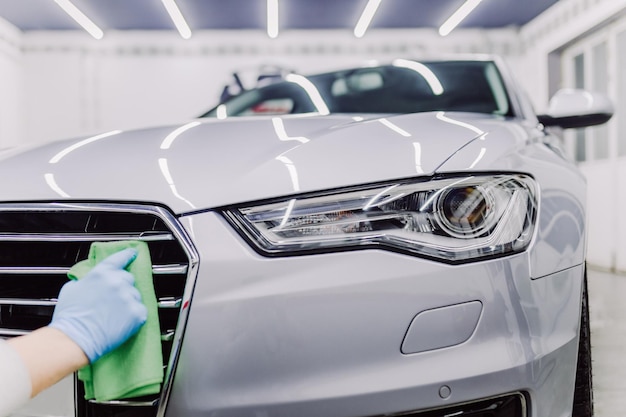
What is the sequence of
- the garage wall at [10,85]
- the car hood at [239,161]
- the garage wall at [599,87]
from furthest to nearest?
the garage wall at [10,85] → the garage wall at [599,87] → the car hood at [239,161]

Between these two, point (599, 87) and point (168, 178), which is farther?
point (599, 87)

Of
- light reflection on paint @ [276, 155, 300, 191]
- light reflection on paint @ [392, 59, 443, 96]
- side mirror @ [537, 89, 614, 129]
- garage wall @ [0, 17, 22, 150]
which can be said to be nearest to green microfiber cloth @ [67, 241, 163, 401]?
light reflection on paint @ [276, 155, 300, 191]

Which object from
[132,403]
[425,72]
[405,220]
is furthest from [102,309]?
[425,72]

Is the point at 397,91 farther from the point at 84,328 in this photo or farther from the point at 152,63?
the point at 152,63

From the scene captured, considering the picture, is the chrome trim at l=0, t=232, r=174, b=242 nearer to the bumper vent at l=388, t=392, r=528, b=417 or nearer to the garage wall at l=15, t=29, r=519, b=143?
the bumper vent at l=388, t=392, r=528, b=417

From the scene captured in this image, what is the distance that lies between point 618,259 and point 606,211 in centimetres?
52

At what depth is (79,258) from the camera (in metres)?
0.93

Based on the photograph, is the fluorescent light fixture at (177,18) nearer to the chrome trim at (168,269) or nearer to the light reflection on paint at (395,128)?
the light reflection on paint at (395,128)

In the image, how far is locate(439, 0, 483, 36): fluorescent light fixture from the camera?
23.1ft

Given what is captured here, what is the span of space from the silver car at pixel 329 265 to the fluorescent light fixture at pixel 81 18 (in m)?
6.77

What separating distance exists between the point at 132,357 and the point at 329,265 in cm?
30

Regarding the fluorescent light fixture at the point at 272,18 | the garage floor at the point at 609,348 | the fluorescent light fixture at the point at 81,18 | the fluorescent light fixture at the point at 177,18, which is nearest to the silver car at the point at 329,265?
the garage floor at the point at 609,348

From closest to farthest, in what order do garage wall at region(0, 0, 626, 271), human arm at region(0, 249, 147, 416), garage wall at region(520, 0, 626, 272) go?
human arm at region(0, 249, 147, 416) < garage wall at region(520, 0, 626, 272) < garage wall at region(0, 0, 626, 271)

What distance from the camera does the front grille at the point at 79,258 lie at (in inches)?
32.9
